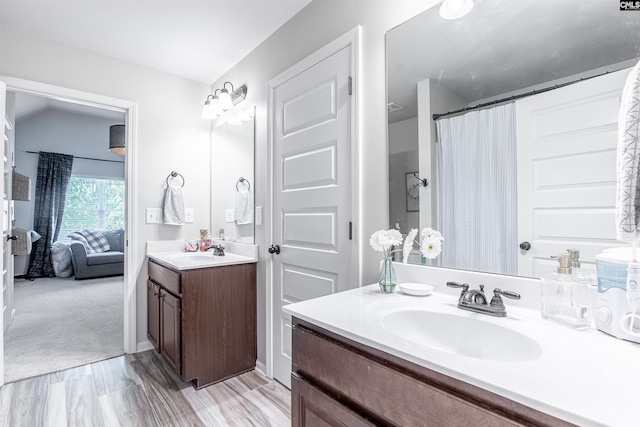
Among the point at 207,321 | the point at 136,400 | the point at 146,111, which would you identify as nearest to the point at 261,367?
the point at 207,321

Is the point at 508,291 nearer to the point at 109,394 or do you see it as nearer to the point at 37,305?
the point at 109,394

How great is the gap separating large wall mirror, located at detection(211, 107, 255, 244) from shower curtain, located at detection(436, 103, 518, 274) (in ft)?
5.03

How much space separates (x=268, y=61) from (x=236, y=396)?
7.43 ft

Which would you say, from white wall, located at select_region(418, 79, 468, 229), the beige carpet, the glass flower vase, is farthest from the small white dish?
the beige carpet

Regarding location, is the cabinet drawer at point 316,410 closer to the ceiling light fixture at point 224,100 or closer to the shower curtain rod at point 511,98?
the shower curtain rod at point 511,98

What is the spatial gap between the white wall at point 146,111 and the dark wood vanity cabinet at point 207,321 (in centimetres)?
54

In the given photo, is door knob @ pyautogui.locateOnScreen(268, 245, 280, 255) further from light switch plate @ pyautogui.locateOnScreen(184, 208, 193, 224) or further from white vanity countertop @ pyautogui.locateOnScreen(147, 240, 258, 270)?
light switch plate @ pyautogui.locateOnScreen(184, 208, 193, 224)

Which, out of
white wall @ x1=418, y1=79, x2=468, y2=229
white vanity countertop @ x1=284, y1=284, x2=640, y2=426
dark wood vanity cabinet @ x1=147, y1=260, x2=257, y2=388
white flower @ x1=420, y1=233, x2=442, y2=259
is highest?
white wall @ x1=418, y1=79, x2=468, y2=229

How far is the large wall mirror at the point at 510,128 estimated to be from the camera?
3.02ft

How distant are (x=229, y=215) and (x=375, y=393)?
2209 mm

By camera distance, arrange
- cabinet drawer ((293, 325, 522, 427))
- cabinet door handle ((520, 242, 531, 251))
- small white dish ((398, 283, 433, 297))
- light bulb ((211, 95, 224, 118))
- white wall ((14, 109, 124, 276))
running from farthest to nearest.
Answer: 1. white wall ((14, 109, 124, 276))
2. light bulb ((211, 95, 224, 118))
3. small white dish ((398, 283, 433, 297))
4. cabinet door handle ((520, 242, 531, 251))
5. cabinet drawer ((293, 325, 522, 427))

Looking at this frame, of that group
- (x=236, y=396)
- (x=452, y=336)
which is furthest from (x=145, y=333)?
(x=452, y=336)

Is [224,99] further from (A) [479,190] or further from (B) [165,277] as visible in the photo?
(A) [479,190]

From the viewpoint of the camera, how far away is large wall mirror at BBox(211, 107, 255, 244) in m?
2.48
